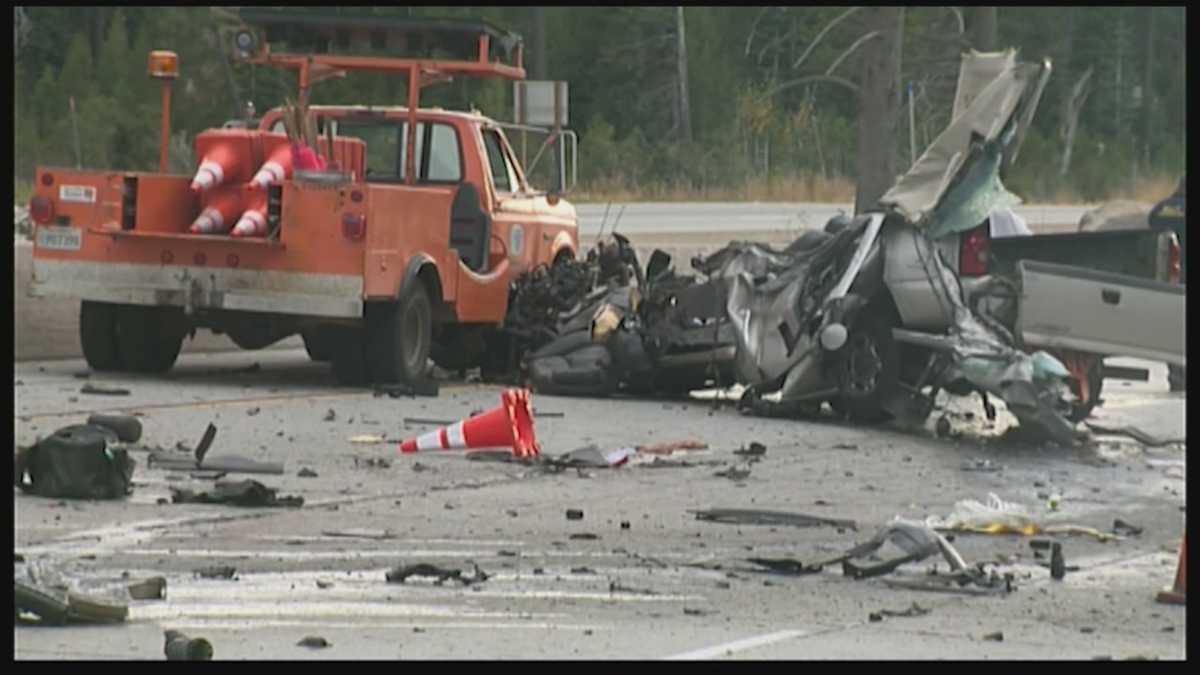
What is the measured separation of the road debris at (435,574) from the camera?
977 centimetres

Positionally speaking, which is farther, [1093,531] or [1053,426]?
[1053,426]

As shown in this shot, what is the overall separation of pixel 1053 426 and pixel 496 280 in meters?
5.30

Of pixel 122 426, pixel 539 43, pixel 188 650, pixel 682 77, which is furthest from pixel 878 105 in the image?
pixel 682 77

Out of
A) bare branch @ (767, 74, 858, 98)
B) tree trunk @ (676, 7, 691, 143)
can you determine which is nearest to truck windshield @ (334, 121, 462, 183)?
bare branch @ (767, 74, 858, 98)

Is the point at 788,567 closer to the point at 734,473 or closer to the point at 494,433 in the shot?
the point at 734,473

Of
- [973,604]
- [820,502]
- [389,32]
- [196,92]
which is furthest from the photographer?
[196,92]

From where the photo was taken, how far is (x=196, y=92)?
59469 mm

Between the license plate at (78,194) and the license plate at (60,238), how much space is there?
0.66 ft

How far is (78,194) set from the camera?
59.3 ft

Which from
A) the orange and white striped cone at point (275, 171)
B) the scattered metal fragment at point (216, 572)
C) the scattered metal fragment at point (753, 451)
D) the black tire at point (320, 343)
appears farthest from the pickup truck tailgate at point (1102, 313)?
the scattered metal fragment at point (216, 572)

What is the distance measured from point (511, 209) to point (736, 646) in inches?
467
